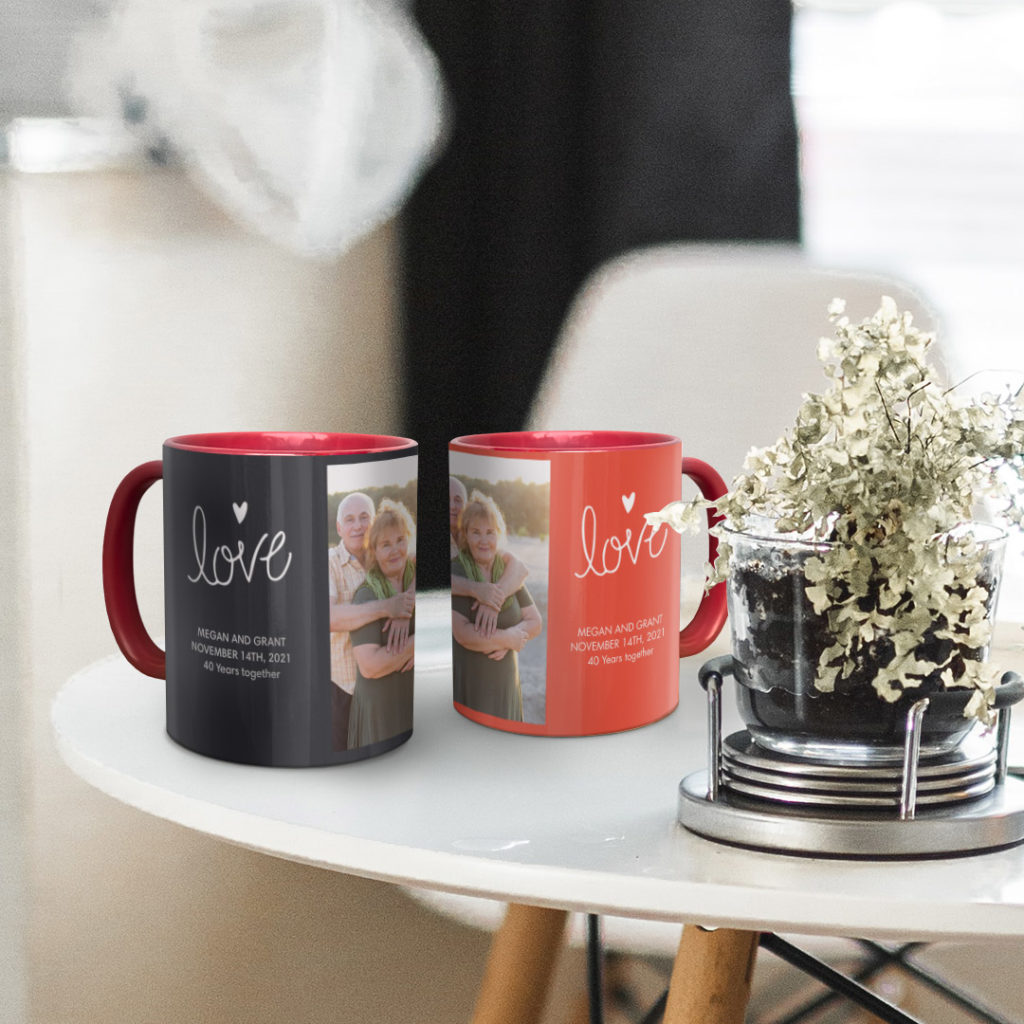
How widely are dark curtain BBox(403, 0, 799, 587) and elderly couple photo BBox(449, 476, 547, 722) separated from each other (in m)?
0.74

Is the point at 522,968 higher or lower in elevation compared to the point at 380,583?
lower

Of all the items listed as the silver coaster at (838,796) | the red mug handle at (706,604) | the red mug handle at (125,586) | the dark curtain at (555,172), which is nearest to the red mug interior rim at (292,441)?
the red mug handle at (125,586)

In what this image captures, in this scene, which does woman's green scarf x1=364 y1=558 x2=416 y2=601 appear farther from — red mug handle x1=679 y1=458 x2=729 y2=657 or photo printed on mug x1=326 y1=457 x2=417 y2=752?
red mug handle x1=679 y1=458 x2=729 y2=657

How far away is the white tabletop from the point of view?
406mm

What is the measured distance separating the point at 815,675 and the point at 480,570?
0.17 meters

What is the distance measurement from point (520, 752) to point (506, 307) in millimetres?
903

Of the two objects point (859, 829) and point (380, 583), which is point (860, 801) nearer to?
point (859, 829)

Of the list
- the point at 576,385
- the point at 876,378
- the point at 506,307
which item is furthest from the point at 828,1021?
the point at 876,378

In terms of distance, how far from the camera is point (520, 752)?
58 centimetres

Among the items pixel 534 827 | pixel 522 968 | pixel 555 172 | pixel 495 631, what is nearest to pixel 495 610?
pixel 495 631

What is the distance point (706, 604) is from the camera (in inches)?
28.3

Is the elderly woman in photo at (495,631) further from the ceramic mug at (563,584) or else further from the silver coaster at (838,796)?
the silver coaster at (838,796)

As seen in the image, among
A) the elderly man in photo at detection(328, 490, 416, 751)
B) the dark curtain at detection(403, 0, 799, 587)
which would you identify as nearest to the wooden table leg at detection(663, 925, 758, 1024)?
the elderly man in photo at detection(328, 490, 416, 751)

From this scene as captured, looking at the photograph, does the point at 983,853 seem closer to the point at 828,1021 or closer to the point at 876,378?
the point at 876,378
